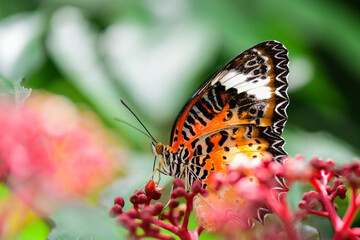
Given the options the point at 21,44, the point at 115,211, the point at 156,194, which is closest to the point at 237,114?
the point at 156,194

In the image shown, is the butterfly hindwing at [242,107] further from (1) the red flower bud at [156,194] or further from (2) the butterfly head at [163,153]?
(1) the red flower bud at [156,194]

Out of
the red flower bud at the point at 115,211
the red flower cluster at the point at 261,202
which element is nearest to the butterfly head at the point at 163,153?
the red flower cluster at the point at 261,202

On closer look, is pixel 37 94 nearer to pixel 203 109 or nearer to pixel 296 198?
pixel 203 109

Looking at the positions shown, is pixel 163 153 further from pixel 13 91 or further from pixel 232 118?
pixel 13 91

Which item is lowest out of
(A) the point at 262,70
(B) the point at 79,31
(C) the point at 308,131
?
(C) the point at 308,131

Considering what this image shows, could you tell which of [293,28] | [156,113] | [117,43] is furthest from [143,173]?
[293,28]
